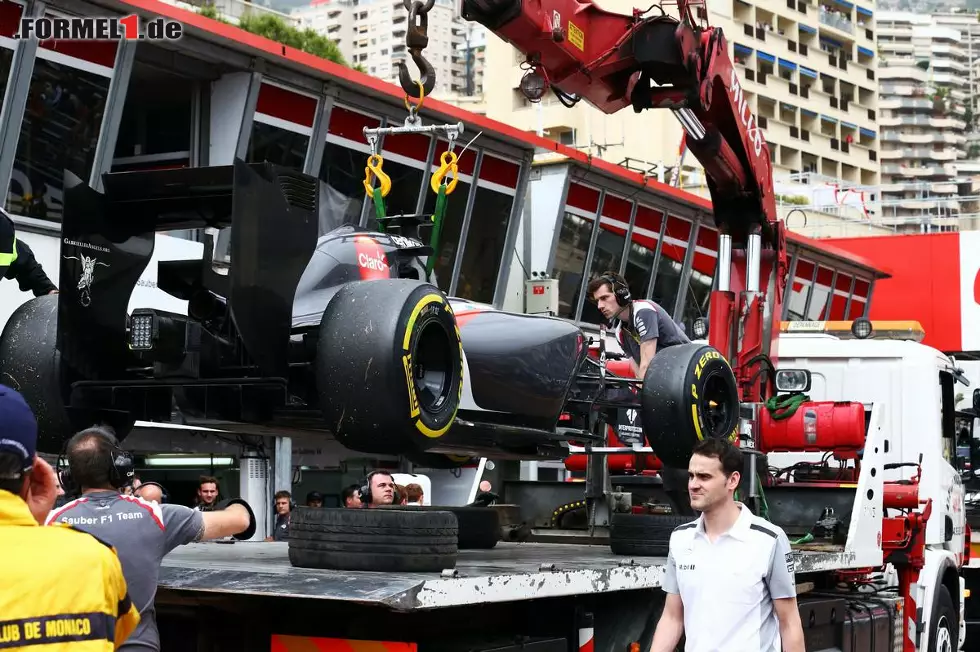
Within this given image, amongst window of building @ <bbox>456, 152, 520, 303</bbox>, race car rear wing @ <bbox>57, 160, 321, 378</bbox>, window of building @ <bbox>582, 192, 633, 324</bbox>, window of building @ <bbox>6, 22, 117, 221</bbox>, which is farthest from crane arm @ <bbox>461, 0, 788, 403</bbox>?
window of building @ <bbox>582, 192, 633, 324</bbox>

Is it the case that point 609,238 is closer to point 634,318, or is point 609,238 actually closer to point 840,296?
point 840,296

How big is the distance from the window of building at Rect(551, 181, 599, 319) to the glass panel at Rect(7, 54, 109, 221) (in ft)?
34.4

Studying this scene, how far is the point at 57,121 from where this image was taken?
15039 mm

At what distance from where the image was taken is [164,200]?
246 inches

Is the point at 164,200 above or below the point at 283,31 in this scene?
below

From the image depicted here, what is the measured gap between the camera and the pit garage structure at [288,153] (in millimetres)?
14930

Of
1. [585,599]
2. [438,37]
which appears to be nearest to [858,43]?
[438,37]

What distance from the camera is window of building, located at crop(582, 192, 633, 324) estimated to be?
1019 inches

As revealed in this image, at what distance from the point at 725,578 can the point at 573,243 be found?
65.4 feet

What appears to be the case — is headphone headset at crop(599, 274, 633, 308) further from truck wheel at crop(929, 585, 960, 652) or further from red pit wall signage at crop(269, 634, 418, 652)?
red pit wall signage at crop(269, 634, 418, 652)

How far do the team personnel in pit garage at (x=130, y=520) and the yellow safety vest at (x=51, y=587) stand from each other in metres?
1.93

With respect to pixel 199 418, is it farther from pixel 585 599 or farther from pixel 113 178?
pixel 585 599

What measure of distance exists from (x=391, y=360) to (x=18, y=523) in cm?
276

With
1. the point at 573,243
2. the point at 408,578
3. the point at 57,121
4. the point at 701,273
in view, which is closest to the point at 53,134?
the point at 57,121
